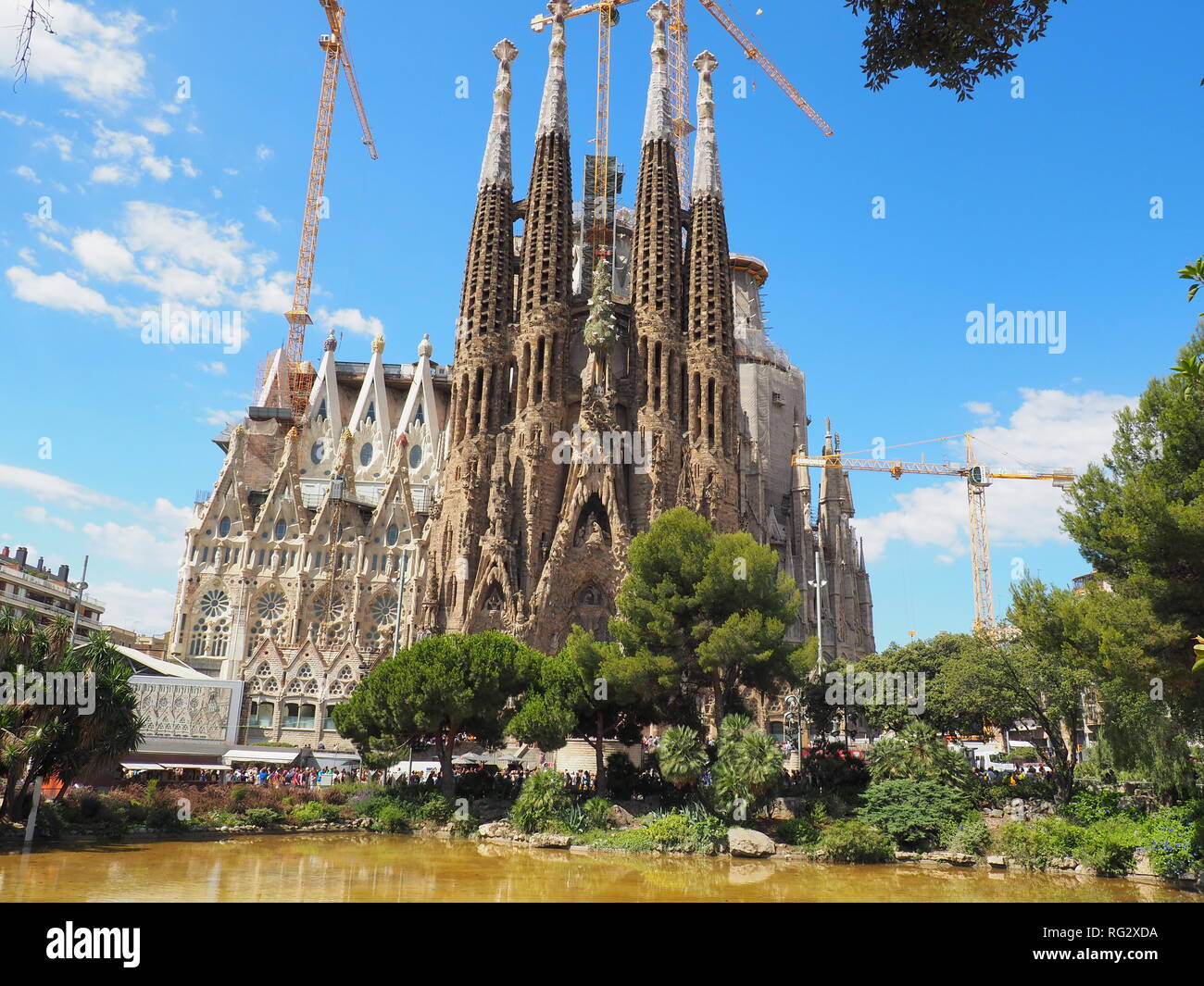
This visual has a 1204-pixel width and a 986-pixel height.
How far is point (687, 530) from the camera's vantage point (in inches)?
1318

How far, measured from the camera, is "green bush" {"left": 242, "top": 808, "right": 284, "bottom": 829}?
85.9ft

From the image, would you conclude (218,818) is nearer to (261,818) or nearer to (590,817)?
(261,818)

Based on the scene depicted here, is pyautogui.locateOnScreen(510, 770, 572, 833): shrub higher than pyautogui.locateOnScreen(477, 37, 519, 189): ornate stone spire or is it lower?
lower

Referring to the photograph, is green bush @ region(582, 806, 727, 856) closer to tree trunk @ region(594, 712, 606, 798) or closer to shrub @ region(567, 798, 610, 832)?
shrub @ region(567, 798, 610, 832)

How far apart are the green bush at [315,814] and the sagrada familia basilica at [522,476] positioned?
72.3ft

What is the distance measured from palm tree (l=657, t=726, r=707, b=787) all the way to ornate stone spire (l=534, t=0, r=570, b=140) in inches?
1874

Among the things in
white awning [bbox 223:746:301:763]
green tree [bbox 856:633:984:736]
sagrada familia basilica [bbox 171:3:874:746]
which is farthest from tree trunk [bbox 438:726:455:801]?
sagrada familia basilica [bbox 171:3:874:746]

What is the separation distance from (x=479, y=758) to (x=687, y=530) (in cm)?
1535

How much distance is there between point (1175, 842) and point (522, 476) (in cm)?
3977

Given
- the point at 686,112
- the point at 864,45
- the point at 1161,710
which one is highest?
the point at 686,112
